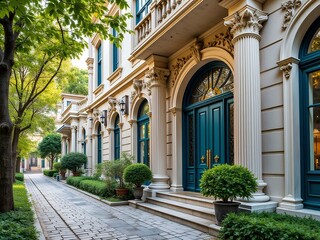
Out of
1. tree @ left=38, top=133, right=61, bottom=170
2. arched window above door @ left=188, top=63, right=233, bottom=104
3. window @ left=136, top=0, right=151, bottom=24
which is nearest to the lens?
arched window above door @ left=188, top=63, right=233, bottom=104

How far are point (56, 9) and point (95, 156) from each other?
13971 mm

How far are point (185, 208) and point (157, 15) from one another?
228 inches

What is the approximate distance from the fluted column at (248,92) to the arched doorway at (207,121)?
1794 millimetres

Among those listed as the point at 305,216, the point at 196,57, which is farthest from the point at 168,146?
the point at 305,216

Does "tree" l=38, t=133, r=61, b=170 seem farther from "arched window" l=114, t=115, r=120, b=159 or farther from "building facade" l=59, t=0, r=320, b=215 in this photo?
"building facade" l=59, t=0, r=320, b=215

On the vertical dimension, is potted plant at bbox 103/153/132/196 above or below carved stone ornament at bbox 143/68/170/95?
below

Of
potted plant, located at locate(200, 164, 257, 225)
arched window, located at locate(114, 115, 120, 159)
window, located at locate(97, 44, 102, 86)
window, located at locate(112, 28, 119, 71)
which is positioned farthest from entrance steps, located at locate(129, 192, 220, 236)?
window, located at locate(97, 44, 102, 86)

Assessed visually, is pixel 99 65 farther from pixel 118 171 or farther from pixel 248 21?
pixel 248 21

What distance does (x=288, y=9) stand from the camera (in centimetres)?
586

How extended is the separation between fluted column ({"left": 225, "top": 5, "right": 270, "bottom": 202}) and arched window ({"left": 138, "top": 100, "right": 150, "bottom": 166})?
20.7 feet

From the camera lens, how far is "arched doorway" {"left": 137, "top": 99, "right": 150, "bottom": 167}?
1227 cm

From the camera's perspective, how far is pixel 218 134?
8367mm

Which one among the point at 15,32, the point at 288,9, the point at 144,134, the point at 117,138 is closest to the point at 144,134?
the point at 144,134

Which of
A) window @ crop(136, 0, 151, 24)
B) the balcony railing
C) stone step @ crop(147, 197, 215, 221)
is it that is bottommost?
stone step @ crop(147, 197, 215, 221)
